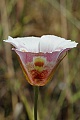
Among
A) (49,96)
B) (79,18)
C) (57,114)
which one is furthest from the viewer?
(79,18)

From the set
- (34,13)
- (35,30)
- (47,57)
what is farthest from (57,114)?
(47,57)

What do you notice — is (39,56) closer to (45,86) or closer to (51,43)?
(51,43)

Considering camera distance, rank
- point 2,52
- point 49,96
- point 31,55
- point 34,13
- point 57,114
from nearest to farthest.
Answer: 1. point 31,55
2. point 57,114
3. point 49,96
4. point 2,52
5. point 34,13

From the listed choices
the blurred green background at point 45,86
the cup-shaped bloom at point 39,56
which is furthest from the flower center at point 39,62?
the blurred green background at point 45,86

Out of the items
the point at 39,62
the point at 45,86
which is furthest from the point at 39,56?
the point at 45,86

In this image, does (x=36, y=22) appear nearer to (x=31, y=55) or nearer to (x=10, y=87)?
(x=10, y=87)

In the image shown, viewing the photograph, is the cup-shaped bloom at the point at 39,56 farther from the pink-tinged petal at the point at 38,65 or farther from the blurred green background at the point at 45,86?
the blurred green background at the point at 45,86

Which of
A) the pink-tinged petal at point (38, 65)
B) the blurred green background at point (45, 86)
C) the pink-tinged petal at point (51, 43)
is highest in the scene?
the pink-tinged petal at point (51, 43)
